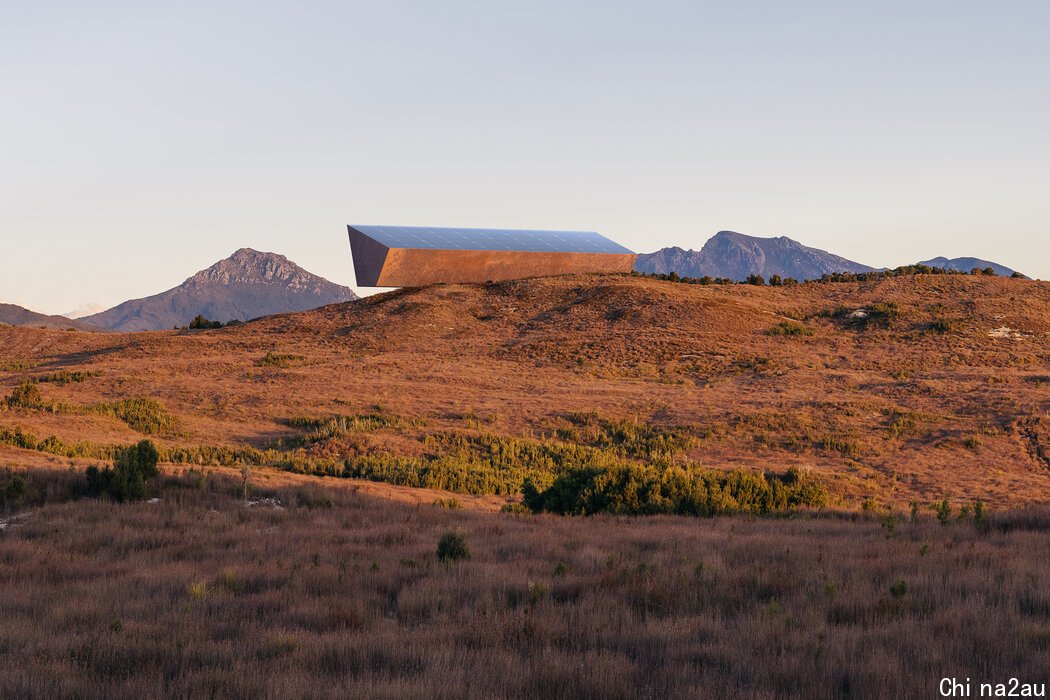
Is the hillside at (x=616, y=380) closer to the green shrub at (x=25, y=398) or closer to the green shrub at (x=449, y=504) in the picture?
the green shrub at (x=25, y=398)

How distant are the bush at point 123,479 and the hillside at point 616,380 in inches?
271

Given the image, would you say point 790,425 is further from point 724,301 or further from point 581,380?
point 724,301

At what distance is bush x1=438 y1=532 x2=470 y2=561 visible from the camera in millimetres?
10375

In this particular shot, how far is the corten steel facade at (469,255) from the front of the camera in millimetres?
60594

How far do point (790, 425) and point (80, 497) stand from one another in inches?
913

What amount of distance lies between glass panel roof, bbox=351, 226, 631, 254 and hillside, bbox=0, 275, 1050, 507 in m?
3.66

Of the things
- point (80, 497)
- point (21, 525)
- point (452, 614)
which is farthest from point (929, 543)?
point (80, 497)

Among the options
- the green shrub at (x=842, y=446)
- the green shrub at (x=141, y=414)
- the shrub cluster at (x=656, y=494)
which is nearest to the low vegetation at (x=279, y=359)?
the green shrub at (x=141, y=414)

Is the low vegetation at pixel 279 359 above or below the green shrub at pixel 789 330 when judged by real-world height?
below

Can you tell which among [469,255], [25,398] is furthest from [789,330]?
[25,398]

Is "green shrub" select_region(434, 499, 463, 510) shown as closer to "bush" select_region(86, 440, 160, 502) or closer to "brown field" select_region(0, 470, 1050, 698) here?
"brown field" select_region(0, 470, 1050, 698)

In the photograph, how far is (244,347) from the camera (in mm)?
51438

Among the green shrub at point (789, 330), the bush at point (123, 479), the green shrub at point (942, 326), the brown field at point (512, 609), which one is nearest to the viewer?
the brown field at point (512, 609)

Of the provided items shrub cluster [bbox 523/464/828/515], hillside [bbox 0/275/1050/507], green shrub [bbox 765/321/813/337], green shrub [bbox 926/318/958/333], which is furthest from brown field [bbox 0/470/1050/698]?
green shrub [bbox 926/318/958/333]
